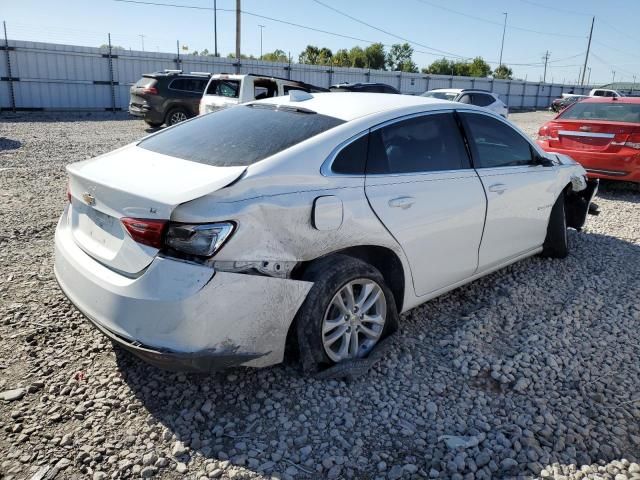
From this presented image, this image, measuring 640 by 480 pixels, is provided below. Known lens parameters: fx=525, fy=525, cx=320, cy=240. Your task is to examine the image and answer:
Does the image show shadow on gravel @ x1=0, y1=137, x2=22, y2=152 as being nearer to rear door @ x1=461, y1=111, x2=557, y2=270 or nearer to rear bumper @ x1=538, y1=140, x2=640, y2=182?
rear door @ x1=461, y1=111, x2=557, y2=270

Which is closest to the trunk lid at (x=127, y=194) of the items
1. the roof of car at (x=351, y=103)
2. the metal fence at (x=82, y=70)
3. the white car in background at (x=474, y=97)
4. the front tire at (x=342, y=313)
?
the front tire at (x=342, y=313)

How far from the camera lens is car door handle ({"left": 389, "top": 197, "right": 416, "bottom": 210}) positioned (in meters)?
3.10

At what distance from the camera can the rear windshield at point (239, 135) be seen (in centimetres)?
293

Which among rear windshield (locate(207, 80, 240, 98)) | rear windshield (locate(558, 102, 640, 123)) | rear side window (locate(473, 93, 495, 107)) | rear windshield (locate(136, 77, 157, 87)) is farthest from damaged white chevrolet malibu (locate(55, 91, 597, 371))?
rear side window (locate(473, 93, 495, 107))

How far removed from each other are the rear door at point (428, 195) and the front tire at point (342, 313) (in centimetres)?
31

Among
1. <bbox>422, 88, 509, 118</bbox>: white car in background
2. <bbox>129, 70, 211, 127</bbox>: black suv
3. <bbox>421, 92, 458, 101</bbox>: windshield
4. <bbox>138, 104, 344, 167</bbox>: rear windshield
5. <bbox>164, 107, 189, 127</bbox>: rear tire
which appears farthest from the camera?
<bbox>421, 92, 458, 101</bbox>: windshield

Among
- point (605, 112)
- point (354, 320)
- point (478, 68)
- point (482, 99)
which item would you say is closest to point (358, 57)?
point (478, 68)

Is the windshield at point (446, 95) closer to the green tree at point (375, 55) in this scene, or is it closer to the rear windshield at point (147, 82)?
the rear windshield at point (147, 82)

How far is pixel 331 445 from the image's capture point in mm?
2539

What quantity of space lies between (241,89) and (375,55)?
8438 centimetres

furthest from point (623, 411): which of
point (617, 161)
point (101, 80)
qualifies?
point (101, 80)

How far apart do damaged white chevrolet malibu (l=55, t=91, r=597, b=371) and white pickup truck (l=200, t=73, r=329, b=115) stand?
782cm

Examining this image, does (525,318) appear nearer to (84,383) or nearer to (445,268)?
(445,268)

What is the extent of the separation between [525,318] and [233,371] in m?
2.23
